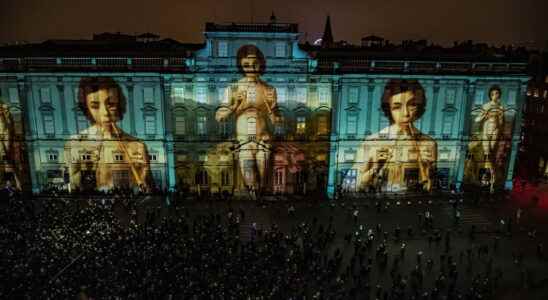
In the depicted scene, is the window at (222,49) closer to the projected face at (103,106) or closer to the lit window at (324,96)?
the lit window at (324,96)

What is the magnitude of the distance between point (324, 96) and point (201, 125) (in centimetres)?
1189

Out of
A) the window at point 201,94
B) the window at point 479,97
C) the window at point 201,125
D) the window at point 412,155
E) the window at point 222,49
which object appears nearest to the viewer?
the window at point 222,49

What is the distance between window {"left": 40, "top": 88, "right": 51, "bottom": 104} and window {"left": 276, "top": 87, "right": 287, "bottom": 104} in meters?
20.8

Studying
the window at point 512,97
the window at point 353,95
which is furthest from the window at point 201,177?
the window at point 512,97

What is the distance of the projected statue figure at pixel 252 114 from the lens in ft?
139

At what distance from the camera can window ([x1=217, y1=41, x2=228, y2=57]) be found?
137 feet

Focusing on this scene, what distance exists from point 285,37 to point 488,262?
24813mm

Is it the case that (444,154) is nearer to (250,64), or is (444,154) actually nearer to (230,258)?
(250,64)

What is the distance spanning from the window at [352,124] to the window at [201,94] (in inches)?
536

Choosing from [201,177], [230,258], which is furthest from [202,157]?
[230,258]

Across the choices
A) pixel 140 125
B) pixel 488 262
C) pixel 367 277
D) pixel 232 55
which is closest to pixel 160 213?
pixel 140 125

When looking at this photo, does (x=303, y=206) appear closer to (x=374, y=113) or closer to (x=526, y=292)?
(x=374, y=113)

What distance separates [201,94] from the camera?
4262 cm

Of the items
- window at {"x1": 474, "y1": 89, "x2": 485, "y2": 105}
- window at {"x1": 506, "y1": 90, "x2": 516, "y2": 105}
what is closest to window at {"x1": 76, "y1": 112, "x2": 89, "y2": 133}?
window at {"x1": 474, "y1": 89, "x2": 485, "y2": 105}
